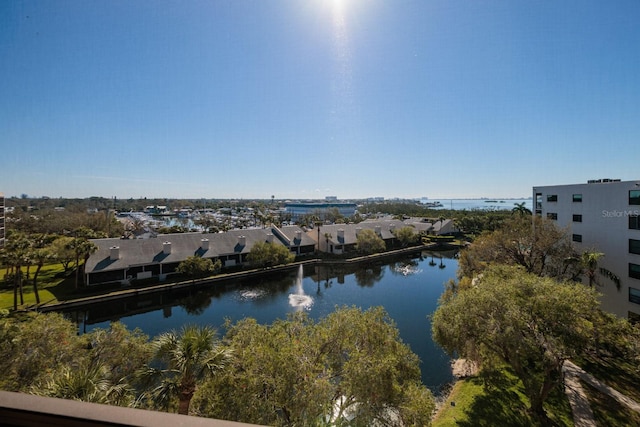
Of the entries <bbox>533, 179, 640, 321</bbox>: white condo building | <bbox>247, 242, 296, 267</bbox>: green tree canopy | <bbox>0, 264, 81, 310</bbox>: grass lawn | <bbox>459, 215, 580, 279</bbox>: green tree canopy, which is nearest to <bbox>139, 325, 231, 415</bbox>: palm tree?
<bbox>459, 215, 580, 279</bbox>: green tree canopy

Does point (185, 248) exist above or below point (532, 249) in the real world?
below

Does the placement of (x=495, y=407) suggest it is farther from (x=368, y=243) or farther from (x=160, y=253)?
(x=368, y=243)

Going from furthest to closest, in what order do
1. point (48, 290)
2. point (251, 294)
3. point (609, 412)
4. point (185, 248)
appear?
point (185, 248) → point (251, 294) → point (48, 290) → point (609, 412)

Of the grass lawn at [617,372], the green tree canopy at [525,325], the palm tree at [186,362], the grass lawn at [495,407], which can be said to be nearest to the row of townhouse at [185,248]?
the palm tree at [186,362]

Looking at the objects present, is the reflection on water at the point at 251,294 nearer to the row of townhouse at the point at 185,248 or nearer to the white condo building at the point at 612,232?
the row of townhouse at the point at 185,248

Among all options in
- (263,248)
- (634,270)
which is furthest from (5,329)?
(634,270)

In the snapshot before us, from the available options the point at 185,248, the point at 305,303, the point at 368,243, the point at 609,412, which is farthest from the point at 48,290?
the point at 609,412

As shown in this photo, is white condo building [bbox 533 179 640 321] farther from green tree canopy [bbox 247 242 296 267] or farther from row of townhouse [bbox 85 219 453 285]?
row of townhouse [bbox 85 219 453 285]

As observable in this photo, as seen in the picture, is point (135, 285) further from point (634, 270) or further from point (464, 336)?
point (634, 270)
